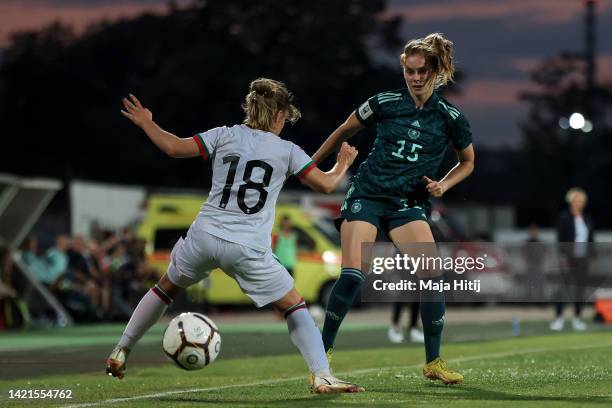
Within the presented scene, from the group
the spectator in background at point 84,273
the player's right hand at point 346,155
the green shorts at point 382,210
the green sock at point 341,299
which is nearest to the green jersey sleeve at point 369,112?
the green shorts at point 382,210

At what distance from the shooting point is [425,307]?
10.1 meters

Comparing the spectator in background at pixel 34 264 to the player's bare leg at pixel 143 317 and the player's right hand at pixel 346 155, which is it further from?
the player's right hand at pixel 346 155

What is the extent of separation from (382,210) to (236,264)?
4.71 feet

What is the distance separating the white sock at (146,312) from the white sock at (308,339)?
0.87 metres

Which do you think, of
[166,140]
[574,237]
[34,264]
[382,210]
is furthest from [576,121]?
[166,140]

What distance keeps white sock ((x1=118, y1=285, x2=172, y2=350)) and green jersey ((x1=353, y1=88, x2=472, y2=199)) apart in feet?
5.47

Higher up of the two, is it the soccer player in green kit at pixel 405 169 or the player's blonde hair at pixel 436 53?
the player's blonde hair at pixel 436 53

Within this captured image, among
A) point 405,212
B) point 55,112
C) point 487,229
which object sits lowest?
point 405,212

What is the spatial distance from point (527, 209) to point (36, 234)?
51375 mm

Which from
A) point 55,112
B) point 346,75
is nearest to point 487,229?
point 346,75

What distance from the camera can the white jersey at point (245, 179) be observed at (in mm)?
9008

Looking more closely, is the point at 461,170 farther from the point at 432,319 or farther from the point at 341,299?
the point at 341,299

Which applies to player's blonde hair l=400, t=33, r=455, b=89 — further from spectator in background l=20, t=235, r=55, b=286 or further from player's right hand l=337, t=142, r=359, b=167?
spectator in background l=20, t=235, r=55, b=286

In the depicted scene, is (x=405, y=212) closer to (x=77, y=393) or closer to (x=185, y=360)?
(x=185, y=360)
